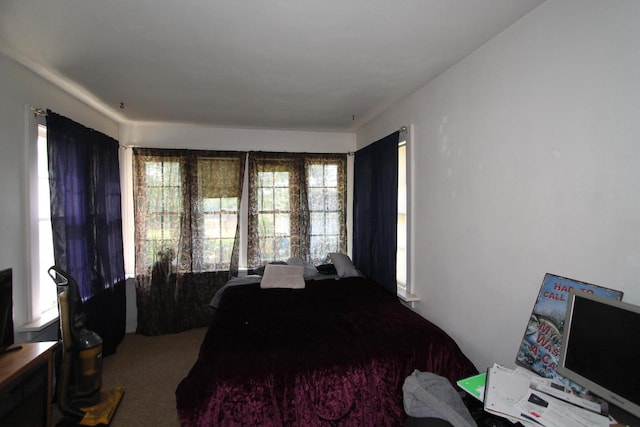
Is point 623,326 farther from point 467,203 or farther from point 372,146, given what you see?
point 372,146

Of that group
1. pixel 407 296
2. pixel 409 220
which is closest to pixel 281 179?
pixel 409 220

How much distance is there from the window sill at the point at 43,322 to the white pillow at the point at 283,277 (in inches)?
68.5

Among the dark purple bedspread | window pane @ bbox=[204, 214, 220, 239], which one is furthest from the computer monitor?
window pane @ bbox=[204, 214, 220, 239]

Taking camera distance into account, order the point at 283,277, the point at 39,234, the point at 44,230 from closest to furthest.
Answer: the point at 39,234 < the point at 44,230 < the point at 283,277

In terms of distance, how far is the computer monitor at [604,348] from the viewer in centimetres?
99

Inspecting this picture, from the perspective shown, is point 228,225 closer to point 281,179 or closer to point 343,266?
point 281,179

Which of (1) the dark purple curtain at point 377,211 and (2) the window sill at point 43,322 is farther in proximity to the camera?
(1) the dark purple curtain at point 377,211

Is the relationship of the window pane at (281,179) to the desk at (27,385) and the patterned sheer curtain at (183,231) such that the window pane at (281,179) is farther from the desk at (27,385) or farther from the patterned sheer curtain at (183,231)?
the desk at (27,385)

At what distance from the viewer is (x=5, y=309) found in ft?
5.80

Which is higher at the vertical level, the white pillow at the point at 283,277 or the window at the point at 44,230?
the window at the point at 44,230

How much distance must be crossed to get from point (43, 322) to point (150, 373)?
1050 mm

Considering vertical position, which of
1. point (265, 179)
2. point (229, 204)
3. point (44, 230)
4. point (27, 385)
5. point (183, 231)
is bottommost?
point (27, 385)

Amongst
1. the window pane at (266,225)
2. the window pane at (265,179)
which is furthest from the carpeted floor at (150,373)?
the window pane at (265,179)

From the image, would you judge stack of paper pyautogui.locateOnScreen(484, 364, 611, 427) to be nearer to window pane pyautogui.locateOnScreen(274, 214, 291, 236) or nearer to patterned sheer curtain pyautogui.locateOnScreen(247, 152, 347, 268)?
patterned sheer curtain pyautogui.locateOnScreen(247, 152, 347, 268)
